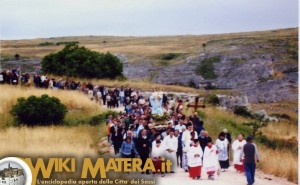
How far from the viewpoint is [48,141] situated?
17.8m

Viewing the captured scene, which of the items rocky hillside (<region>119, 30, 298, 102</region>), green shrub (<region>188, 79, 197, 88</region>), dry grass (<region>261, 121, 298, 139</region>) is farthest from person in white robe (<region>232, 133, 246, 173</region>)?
green shrub (<region>188, 79, 197, 88</region>)

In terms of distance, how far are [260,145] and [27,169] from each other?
393 inches

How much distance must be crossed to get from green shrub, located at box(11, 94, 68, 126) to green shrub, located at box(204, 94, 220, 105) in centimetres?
1106

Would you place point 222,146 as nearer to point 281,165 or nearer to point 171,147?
point 171,147

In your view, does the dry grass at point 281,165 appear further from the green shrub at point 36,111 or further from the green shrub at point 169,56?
the green shrub at point 169,56

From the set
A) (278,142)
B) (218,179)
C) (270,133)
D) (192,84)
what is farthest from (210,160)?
(192,84)

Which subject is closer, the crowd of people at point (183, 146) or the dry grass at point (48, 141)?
the crowd of people at point (183, 146)

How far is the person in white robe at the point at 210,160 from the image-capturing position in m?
14.7

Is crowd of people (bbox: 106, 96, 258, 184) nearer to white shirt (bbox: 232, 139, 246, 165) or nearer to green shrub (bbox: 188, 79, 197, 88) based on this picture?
white shirt (bbox: 232, 139, 246, 165)

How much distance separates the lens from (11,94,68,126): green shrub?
21297mm

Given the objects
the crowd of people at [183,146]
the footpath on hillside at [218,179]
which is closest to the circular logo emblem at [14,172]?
the crowd of people at [183,146]

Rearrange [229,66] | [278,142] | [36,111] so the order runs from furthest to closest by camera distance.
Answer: [229,66] < [278,142] < [36,111]

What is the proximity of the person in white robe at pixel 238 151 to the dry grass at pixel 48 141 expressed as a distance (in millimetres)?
4138

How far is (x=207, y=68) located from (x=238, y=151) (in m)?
34.2
